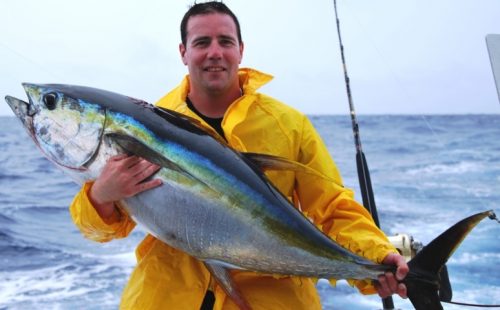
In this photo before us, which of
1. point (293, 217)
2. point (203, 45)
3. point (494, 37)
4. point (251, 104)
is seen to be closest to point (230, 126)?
point (251, 104)

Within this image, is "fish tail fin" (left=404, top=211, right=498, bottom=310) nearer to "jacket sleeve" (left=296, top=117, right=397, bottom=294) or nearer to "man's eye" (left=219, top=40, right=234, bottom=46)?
"jacket sleeve" (left=296, top=117, right=397, bottom=294)

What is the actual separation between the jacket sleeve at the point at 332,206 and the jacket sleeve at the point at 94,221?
0.72 meters

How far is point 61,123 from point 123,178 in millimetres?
296

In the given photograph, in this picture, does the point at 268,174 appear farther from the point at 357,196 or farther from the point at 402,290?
the point at 357,196

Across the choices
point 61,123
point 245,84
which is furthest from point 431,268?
point 61,123

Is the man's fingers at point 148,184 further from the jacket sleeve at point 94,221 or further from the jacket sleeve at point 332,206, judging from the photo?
the jacket sleeve at point 332,206

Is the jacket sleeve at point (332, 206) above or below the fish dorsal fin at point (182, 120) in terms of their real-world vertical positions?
below

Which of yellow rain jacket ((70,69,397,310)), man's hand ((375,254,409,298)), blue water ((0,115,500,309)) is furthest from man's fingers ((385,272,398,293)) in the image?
blue water ((0,115,500,309))

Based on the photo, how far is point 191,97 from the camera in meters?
2.27

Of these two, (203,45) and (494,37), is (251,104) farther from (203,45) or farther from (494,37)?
(494,37)

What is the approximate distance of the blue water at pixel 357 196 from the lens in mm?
5551

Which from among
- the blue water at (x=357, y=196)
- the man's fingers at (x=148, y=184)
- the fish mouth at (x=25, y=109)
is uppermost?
the fish mouth at (x=25, y=109)

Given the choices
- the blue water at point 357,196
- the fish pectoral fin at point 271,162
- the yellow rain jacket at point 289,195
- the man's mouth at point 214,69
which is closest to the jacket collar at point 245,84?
the yellow rain jacket at point 289,195

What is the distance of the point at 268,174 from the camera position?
6.93 ft
